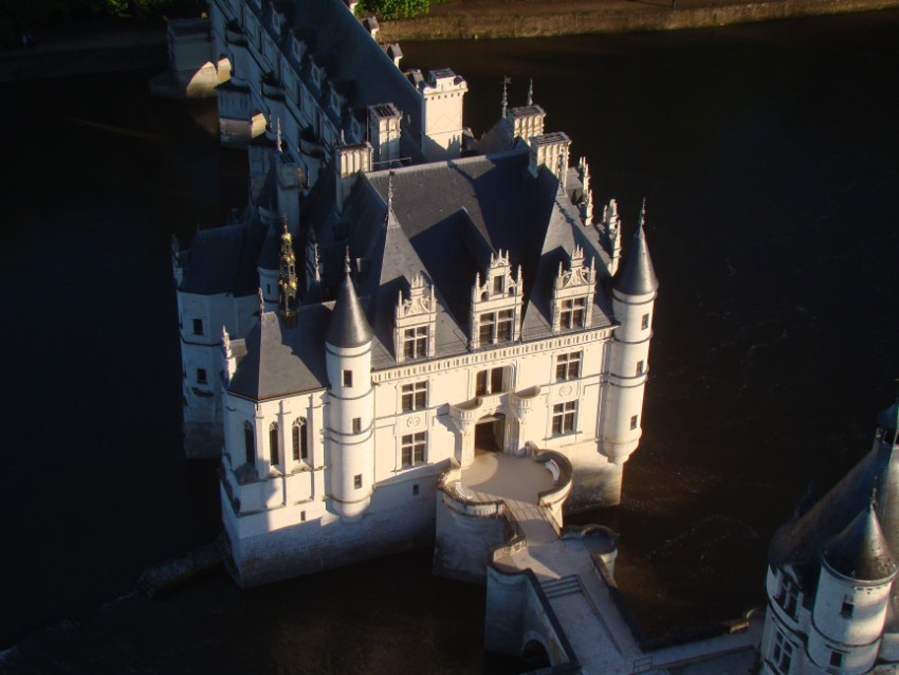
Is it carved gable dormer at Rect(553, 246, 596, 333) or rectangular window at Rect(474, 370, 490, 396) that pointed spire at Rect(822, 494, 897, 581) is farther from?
rectangular window at Rect(474, 370, 490, 396)

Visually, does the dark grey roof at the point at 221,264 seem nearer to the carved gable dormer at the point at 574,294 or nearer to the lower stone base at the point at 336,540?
the lower stone base at the point at 336,540

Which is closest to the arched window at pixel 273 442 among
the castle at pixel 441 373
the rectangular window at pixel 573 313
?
the castle at pixel 441 373

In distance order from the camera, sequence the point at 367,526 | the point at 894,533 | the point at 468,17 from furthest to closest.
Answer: the point at 468,17 → the point at 367,526 → the point at 894,533

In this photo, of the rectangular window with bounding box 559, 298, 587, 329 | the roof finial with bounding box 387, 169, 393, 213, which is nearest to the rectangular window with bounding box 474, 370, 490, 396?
the rectangular window with bounding box 559, 298, 587, 329

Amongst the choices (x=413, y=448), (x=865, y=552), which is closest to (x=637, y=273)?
(x=413, y=448)

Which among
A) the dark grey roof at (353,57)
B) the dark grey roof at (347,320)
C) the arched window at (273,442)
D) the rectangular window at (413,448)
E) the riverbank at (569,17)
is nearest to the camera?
the dark grey roof at (347,320)

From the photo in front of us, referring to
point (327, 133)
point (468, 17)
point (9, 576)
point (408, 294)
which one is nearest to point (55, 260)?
point (327, 133)

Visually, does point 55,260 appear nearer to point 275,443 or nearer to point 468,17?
point 275,443
